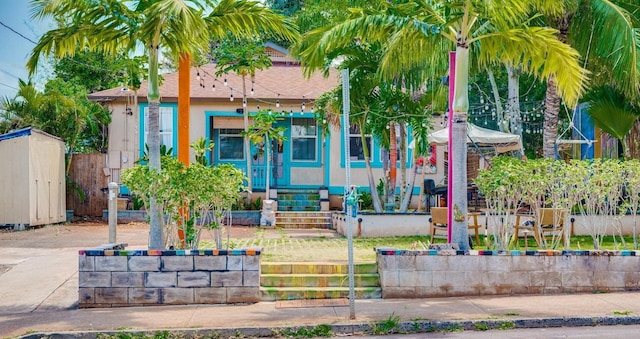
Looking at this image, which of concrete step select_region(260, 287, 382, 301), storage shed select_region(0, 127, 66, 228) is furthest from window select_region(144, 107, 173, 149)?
concrete step select_region(260, 287, 382, 301)

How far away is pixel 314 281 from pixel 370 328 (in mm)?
2143

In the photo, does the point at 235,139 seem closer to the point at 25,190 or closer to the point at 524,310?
the point at 25,190

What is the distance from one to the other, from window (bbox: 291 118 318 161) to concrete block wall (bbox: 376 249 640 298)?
39.3ft

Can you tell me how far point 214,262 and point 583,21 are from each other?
9.49 m

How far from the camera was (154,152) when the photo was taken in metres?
9.78

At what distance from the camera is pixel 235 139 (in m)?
21.8

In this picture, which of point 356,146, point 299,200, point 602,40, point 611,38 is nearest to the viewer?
point 611,38

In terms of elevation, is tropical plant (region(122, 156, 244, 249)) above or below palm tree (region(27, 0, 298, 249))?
below

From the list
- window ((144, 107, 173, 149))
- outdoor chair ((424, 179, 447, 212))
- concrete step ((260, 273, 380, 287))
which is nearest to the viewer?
concrete step ((260, 273, 380, 287))

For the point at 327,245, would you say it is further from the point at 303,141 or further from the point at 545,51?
the point at 303,141

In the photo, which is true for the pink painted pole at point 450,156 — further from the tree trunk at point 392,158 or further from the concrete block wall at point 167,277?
the tree trunk at point 392,158

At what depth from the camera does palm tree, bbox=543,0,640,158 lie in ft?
40.2

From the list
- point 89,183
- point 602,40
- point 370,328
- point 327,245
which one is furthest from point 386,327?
point 89,183

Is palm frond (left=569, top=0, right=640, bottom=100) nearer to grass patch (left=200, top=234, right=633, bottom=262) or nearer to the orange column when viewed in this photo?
grass patch (left=200, top=234, right=633, bottom=262)
